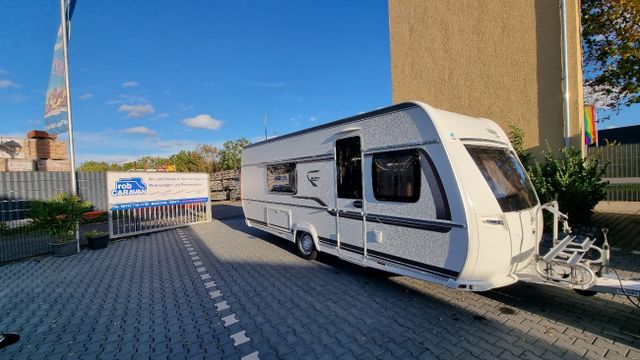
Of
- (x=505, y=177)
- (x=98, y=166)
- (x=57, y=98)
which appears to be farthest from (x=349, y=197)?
(x=98, y=166)

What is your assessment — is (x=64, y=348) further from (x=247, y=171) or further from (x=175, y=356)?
(x=247, y=171)

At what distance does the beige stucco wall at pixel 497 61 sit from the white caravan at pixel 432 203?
4279 millimetres

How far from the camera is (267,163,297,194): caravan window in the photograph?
6527mm

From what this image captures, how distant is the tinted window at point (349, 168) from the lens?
4.86 m

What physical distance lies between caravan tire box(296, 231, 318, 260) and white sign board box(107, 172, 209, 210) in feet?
22.0

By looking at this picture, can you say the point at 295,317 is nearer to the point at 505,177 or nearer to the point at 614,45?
the point at 505,177

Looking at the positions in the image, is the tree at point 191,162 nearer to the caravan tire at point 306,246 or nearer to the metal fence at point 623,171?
the caravan tire at point 306,246

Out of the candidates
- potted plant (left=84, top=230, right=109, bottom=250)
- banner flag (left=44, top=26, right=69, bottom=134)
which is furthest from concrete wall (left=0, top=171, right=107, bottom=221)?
banner flag (left=44, top=26, right=69, bottom=134)

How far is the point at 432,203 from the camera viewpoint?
3719 millimetres

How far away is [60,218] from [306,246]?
673 cm

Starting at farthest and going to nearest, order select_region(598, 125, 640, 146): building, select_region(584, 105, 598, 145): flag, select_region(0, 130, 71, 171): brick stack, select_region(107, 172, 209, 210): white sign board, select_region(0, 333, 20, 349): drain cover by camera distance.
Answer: select_region(598, 125, 640, 146): building → select_region(0, 130, 71, 171): brick stack → select_region(107, 172, 209, 210): white sign board → select_region(584, 105, 598, 145): flag → select_region(0, 333, 20, 349): drain cover

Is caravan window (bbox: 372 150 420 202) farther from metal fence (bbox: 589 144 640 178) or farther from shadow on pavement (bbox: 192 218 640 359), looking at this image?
metal fence (bbox: 589 144 640 178)

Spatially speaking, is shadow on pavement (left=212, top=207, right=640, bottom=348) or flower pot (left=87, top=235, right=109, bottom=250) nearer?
shadow on pavement (left=212, top=207, right=640, bottom=348)

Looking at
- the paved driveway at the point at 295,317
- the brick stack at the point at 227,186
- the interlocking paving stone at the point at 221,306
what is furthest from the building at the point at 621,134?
the interlocking paving stone at the point at 221,306
